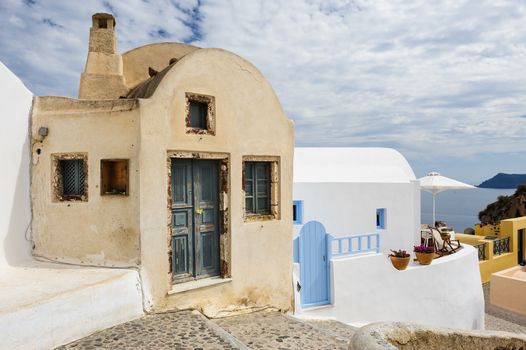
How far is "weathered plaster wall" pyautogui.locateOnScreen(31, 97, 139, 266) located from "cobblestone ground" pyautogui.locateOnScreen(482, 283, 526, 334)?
1317 cm

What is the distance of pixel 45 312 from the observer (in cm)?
412

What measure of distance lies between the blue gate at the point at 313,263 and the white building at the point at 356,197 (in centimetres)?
338

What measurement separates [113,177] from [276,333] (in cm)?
340

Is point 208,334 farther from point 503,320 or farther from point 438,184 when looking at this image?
point 438,184

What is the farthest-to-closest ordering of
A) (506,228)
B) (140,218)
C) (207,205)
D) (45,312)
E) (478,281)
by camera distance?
(506,228) → (478,281) → (207,205) → (140,218) → (45,312)

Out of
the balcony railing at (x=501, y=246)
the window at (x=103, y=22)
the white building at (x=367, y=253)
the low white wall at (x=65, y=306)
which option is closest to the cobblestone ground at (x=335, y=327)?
the white building at (x=367, y=253)

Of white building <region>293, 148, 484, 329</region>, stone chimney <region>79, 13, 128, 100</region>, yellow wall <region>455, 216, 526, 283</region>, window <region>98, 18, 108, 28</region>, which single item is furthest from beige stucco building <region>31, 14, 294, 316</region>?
yellow wall <region>455, 216, 526, 283</region>

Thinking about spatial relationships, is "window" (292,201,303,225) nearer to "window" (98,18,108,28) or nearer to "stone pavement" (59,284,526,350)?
"stone pavement" (59,284,526,350)

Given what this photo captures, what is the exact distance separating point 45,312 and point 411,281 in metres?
9.06

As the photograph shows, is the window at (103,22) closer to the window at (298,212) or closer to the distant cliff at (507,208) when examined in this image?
the window at (298,212)

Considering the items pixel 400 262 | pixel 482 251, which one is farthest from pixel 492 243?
pixel 400 262

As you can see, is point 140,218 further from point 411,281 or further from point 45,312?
point 411,281

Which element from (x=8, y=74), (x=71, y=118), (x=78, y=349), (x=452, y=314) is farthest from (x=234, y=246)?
(x=452, y=314)

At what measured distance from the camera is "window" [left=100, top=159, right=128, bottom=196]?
215 inches
